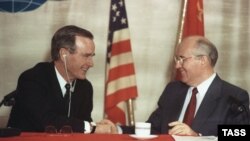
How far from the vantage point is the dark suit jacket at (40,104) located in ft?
9.87

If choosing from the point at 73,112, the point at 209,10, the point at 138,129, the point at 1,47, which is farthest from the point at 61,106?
the point at 209,10

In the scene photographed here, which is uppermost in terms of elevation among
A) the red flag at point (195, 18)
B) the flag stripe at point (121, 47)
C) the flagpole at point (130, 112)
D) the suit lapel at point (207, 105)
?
the red flag at point (195, 18)

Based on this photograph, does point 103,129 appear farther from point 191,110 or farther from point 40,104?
point 191,110

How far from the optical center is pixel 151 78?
4.57 m

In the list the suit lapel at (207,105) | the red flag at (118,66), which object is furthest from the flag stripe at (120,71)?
the suit lapel at (207,105)

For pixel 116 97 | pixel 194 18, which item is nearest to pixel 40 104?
pixel 116 97

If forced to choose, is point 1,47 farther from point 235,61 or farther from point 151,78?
point 235,61

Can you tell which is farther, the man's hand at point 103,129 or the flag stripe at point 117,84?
the flag stripe at point 117,84

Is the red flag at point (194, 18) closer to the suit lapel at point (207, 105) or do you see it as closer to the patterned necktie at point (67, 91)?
the suit lapel at point (207, 105)

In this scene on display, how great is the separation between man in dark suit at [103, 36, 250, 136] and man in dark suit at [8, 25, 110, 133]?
1.42 feet

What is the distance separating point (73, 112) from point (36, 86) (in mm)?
458

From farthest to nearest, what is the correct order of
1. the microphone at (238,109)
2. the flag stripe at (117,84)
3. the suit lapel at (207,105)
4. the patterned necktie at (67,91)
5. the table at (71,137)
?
the flag stripe at (117,84), the patterned necktie at (67,91), the suit lapel at (207,105), the microphone at (238,109), the table at (71,137)

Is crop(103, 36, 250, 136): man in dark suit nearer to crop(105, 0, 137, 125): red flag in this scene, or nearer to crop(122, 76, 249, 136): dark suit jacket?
crop(122, 76, 249, 136): dark suit jacket

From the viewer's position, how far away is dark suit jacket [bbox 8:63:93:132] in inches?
118
